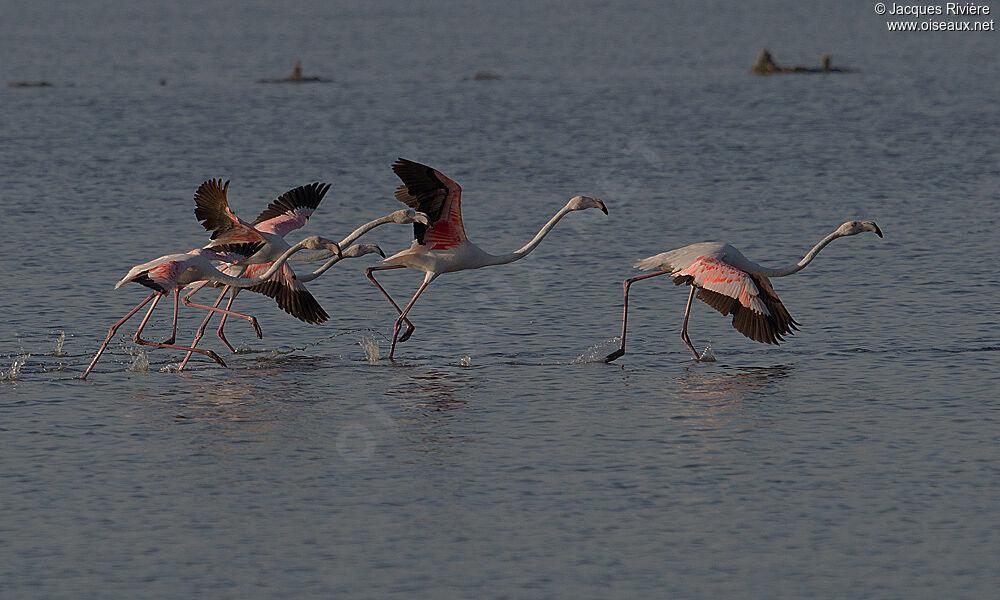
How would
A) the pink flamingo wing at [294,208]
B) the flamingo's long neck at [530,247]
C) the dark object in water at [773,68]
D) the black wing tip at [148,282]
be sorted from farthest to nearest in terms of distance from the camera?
1. the dark object in water at [773,68]
2. the pink flamingo wing at [294,208]
3. the flamingo's long neck at [530,247]
4. the black wing tip at [148,282]

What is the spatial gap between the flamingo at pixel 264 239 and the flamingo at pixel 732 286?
3570 mm

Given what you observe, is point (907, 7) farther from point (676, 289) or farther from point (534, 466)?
point (534, 466)

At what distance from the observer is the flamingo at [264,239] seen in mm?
17422

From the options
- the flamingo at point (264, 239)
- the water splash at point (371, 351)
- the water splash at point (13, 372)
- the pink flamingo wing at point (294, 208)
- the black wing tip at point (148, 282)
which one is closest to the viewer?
the water splash at point (13, 372)

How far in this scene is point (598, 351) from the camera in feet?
57.5

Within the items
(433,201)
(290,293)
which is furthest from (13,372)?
(433,201)

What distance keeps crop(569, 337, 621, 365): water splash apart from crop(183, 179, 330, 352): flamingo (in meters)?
2.92

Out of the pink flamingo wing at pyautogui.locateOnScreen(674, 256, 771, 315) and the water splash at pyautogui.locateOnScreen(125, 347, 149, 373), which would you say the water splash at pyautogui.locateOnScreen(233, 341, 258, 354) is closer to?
the water splash at pyautogui.locateOnScreen(125, 347, 149, 373)

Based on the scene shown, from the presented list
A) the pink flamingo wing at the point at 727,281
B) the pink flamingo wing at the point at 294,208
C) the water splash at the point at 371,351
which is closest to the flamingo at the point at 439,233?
the water splash at the point at 371,351

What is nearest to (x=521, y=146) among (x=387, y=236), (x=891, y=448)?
(x=387, y=236)

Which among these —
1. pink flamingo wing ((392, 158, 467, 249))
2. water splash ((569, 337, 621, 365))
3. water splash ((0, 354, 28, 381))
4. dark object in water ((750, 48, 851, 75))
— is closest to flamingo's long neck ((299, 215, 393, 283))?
pink flamingo wing ((392, 158, 467, 249))

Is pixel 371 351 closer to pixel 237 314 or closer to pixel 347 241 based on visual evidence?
pixel 347 241

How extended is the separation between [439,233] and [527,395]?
9.48 feet

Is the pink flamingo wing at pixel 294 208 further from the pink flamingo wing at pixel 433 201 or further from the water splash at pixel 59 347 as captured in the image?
the water splash at pixel 59 347
